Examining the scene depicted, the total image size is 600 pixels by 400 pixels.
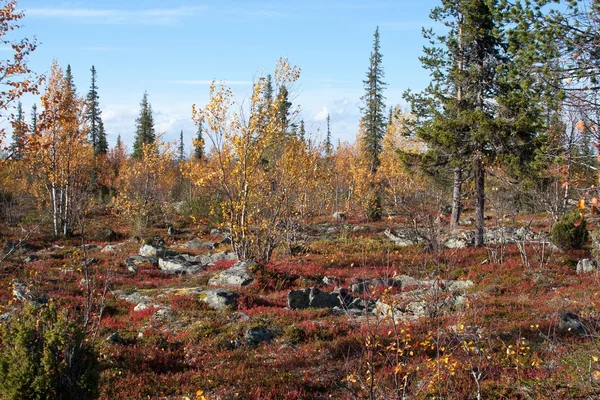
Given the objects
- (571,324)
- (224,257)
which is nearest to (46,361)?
(571,324)

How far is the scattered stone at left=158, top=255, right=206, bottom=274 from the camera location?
55.9ft

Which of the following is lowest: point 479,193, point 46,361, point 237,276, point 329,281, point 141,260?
point 329,281

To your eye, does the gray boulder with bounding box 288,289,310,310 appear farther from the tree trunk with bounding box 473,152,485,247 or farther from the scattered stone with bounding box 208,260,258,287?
the tree trunk with bounding box 473,152,485,247

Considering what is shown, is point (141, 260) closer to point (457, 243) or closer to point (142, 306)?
point (142, 306)

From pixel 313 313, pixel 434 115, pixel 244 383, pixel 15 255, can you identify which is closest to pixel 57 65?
pixel 15 255

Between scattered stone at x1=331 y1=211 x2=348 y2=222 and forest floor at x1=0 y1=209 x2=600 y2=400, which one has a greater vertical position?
scattered stone at x1=331 y1=211 x2=348 y2=222

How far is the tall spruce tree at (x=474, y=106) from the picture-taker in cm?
1703

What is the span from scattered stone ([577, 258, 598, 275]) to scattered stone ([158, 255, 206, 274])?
1287 centimetres

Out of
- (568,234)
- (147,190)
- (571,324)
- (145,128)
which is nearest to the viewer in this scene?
(571,324)

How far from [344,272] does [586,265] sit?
25.4ft

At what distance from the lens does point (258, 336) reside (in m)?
9.28

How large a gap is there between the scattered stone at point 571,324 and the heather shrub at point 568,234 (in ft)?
28.9

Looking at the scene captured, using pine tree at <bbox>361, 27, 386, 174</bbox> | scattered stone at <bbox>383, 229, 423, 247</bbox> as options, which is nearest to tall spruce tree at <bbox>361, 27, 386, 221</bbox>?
pine tree at <bbox>361, 27, 386, 174</bbox>

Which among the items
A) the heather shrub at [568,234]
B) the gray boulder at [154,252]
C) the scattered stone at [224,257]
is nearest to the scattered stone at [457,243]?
the heather shrub at [568,234]
